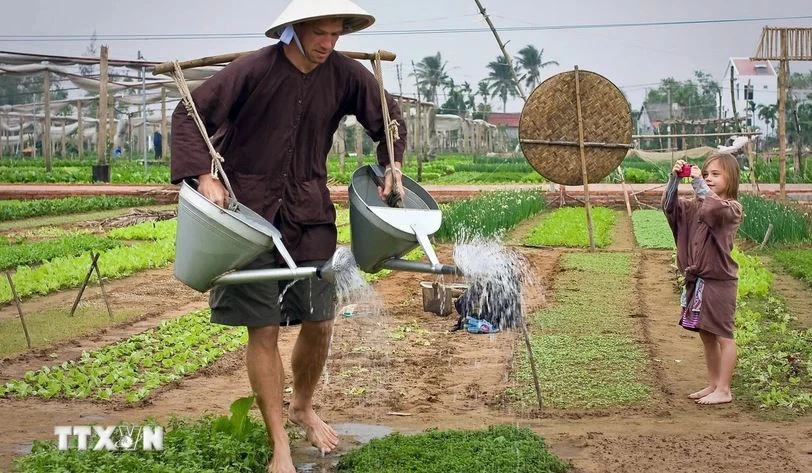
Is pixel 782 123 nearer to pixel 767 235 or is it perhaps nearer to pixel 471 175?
pixel 767 235

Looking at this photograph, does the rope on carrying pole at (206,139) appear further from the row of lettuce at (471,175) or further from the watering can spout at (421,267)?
→ the row of lettuce at (471,175)

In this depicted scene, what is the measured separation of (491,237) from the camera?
12.9 meters

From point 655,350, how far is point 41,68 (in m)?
21.6

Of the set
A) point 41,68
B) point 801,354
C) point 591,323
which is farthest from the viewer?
point 41,68

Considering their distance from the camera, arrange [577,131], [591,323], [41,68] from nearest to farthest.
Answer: [591,323] → [577,131] → [41,68]

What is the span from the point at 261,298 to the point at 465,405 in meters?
1.51

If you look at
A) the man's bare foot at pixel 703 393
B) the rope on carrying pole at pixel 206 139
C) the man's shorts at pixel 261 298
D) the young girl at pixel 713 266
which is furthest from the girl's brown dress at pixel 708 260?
the rope on carrying pole at pixel 206 139

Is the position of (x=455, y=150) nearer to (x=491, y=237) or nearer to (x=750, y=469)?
(x=491, y=237)

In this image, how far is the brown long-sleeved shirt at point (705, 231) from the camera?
5.52 metres

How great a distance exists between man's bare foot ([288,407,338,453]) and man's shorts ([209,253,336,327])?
450mm

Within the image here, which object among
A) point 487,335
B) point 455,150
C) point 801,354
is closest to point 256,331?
point 487,335

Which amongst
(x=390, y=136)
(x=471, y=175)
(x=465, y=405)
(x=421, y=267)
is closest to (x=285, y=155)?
(x=390, y=136)

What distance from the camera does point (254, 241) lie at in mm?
4055

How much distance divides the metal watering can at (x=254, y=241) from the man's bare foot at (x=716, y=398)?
1763 millimetres
